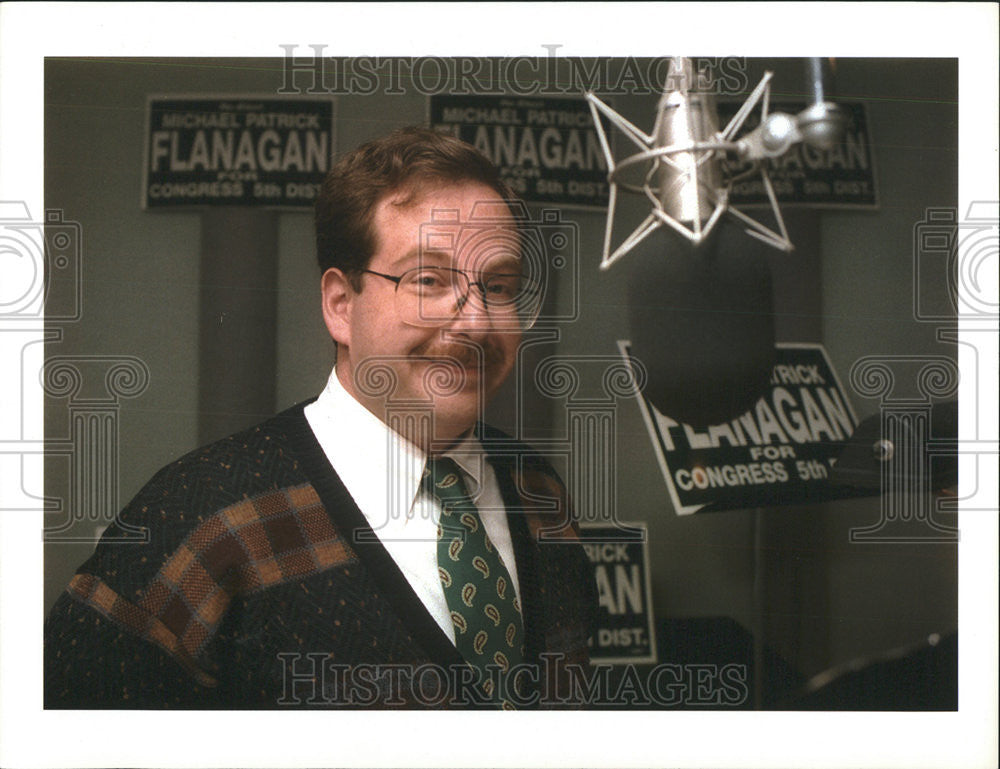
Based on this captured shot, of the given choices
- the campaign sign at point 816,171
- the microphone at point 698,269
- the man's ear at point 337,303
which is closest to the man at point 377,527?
the man's ear at point 337,303

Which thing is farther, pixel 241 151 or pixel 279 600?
pixel 241 151

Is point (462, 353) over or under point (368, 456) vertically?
over

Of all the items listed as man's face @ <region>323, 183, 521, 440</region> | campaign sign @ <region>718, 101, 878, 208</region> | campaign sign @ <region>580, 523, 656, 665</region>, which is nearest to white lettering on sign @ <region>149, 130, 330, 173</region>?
man's face @ <region>323, 183, 521, 440</region>

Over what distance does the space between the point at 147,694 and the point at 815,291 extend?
161cm

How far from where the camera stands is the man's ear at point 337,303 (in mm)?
1953

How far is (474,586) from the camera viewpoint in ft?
6.28

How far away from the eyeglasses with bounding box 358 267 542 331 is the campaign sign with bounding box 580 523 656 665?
472 millimetres

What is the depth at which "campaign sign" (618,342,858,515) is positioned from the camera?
2012mm

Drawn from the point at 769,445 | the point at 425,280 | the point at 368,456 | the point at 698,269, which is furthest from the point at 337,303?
the point at 769,445

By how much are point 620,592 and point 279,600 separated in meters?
0.70

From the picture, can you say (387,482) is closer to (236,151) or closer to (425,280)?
(425,280)

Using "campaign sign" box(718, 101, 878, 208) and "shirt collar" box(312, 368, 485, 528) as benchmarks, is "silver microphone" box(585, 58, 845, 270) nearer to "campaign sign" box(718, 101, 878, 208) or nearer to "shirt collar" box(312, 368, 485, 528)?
"campaign sign" box(718, 101, 878, 208)

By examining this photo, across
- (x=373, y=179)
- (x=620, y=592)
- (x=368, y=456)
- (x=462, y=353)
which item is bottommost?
(x=620, y=592)

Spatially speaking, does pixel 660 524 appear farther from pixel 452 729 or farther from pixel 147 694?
pixel 147 694
